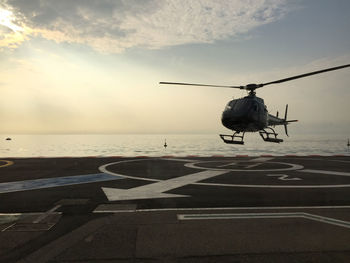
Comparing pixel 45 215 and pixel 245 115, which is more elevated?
pixel 245 115

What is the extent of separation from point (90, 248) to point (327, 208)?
7559 mm

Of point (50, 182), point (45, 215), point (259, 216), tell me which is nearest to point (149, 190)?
point (45, 215)

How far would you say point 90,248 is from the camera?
5555 millimetres

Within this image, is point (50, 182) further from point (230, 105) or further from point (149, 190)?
point (230, 105)

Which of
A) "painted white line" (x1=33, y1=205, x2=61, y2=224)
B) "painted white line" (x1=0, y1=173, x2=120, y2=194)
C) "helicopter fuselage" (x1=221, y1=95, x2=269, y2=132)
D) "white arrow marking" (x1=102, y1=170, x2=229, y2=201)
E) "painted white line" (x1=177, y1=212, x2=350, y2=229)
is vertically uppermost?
"helicopter fuselage" (x1=221, y1=95, x2=269, y2=132)

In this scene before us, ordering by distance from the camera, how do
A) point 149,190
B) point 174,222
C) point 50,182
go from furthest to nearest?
point 50,182 → point 149,190 → point 174,222

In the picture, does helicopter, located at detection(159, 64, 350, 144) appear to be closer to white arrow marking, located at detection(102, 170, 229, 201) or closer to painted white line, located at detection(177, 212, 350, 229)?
white arrow marking, located at detection(102, 170, 229, 201)

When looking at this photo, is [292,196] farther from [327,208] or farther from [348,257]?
[348,257]

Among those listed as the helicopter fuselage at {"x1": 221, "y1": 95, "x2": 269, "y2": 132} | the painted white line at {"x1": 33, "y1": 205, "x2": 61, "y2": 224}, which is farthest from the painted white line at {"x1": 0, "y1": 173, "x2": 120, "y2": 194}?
the helicopter fuselage at {"x1": 221, "y1": 95, "x2": 269, "y2": 132}

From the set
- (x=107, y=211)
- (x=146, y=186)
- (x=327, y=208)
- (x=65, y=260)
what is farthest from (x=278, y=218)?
(x=146, y=186)

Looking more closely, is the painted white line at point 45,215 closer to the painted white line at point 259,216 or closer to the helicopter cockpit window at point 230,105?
the painted white line at point 259,216

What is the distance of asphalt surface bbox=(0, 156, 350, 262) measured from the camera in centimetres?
535

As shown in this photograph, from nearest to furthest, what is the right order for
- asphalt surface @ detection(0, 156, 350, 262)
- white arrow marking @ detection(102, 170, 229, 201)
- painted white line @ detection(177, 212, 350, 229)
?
asphalt surface @ detection(0, 156, 350, 262) → painted white line @ detection(177, 212, 350, 229) → white arrow marking @ detection(102, 170, 229, 201)

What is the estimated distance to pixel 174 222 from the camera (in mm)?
7203
